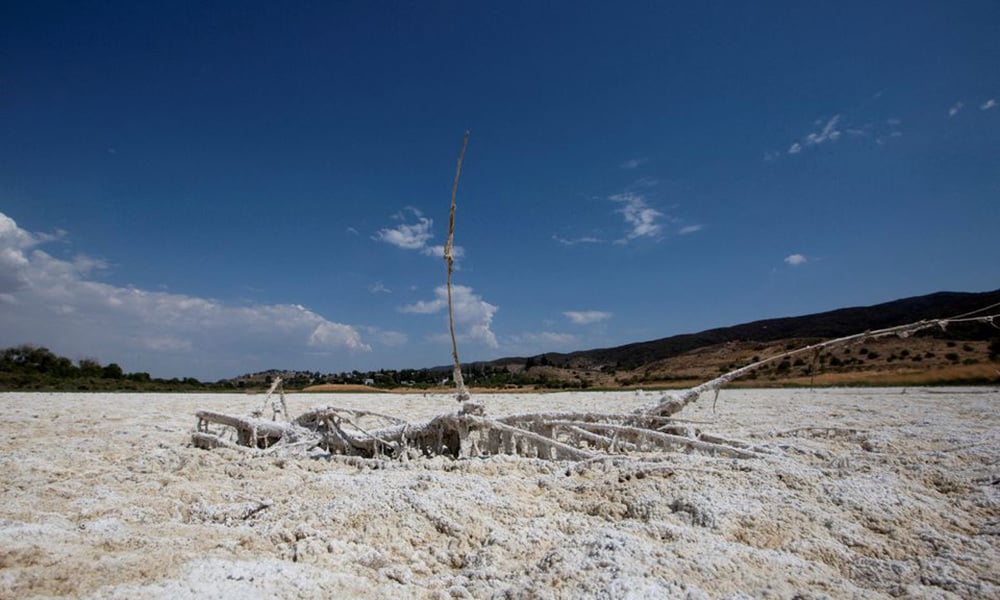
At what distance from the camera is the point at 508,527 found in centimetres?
287

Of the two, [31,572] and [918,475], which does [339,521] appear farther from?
[918,475]

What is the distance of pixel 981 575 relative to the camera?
2188 millimetres

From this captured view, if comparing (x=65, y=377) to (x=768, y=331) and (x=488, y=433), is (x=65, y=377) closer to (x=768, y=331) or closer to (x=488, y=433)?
(x=488, y=433)

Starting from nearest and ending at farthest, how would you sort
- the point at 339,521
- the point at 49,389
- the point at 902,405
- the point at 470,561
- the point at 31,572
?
the point at 31,572 → the point at 470,561 → the point at 339,521 → the point at 902,405 → the point at 49,389

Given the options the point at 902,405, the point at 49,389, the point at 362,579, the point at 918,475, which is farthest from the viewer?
the point at 49,389

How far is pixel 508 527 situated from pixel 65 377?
104 feet

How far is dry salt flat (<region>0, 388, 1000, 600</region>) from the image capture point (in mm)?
2125

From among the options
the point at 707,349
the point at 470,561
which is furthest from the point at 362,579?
the point at 707,349

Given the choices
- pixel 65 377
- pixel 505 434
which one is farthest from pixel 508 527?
pixel 65 377

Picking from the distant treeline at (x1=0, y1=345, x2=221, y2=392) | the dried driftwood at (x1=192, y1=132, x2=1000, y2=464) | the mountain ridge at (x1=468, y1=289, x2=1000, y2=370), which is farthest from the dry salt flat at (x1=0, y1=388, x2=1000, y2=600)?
the mountain ridge at (x1=468, y1=289, x2=1000, y2=370)

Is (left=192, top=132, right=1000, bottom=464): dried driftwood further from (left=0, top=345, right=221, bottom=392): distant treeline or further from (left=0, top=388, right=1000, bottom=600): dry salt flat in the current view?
(left=0, top=345, right=221, bottom=392): distant treeline

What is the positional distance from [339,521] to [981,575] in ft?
10.7

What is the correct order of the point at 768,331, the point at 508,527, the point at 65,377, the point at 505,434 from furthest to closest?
the point at 768,331 < the point at 65,377 < the point at 505,434 < the point at 508,527

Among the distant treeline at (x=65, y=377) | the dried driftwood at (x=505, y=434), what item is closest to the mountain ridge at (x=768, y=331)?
the distant treeline at (x=65, y=377)
